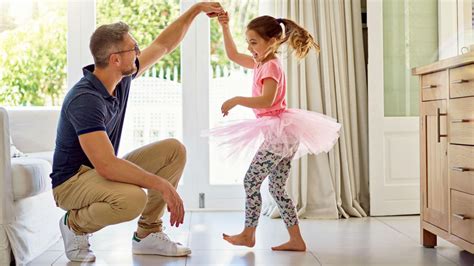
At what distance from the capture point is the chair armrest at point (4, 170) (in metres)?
2.73

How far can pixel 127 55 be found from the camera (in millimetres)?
2828

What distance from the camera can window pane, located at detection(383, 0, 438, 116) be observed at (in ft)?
15.0

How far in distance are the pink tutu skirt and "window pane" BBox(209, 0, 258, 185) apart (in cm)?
162

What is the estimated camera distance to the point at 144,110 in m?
4.88

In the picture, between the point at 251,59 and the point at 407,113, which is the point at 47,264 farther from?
the point at 407,113

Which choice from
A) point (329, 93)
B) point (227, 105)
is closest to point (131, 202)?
point (227, 105)

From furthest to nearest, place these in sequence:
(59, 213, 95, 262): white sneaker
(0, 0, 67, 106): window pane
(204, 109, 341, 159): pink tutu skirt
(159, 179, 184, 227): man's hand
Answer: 1. (0, 0, 67, 106): window pane
2. (204, 109, 341, 159): pink tutu skirt
3. (59, 213, 95, 262): white sneaker
4. (159, 179, 184, 227): man's hand

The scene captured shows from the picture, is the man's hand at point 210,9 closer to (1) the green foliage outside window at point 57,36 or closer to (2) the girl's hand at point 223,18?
(2) the girl's hand at point 223,18

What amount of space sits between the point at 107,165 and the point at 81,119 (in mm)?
211

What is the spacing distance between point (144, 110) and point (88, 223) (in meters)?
2.16

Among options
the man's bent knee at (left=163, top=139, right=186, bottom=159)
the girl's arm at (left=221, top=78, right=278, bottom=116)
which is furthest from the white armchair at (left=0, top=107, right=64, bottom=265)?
the girl's arm at (left=221, top=78, right=278, bottom=116)

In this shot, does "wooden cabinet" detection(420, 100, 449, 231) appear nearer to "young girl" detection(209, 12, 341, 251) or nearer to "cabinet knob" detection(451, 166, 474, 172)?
"cabinet knob" detection(451, 166, 474, 172)

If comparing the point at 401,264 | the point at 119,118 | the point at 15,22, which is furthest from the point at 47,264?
the point at 15,22

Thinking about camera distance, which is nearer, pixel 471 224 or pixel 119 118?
pixel 471 224
